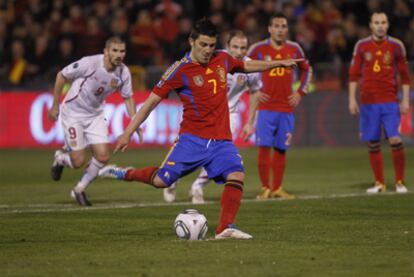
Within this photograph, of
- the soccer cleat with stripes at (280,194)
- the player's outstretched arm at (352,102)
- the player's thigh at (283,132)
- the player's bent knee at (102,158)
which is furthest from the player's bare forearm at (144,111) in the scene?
the player's outstretched arm at (352,102)

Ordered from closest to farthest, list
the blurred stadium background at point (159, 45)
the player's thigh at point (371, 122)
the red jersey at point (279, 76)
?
the red jersey at point (279, 76) < the player's thigh at point (371, 122) < the blurred stadium background at point (159, 45)

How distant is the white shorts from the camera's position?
1438 cm

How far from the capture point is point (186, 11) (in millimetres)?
27781

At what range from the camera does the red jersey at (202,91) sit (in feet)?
34.2

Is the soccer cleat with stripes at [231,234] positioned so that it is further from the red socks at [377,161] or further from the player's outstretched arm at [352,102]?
the red socks at [377,161]

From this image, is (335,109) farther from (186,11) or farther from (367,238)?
(367,238)

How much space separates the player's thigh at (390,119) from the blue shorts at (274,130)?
1.43m

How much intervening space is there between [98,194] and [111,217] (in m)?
3.46

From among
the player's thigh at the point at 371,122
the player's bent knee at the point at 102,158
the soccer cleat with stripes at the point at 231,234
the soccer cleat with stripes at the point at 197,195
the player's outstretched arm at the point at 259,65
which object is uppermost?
the player's thigh at the point at 371,122

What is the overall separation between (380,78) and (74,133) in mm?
4369

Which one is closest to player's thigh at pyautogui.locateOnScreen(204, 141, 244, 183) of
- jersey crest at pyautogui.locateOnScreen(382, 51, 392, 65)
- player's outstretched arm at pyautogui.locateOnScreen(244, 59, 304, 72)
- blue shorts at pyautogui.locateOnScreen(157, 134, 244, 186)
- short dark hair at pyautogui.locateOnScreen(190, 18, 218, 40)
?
blue shorts at pyautogui.locateOnScreen(157, 134, 244, 186)

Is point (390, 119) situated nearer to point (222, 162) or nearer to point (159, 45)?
point (222, 162)

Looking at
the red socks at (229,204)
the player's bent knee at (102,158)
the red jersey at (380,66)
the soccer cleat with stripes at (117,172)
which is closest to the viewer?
the red socks at (229,204)

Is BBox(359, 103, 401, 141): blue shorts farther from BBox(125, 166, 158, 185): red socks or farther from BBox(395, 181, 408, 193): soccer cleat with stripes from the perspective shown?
BBox(125, 166, 158, 185): red socks
